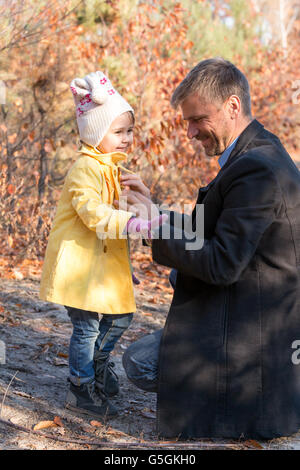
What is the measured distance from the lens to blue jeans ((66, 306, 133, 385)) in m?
2.72

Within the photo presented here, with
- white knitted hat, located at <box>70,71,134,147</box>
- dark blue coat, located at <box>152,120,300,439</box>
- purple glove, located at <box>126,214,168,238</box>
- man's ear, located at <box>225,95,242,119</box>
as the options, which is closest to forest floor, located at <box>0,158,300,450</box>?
dark blue coat, located at <box>152,120,300,439</box>

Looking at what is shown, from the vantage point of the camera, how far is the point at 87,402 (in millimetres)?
2814

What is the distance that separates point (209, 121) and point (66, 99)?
417 cm

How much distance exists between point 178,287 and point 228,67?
3.54 ft

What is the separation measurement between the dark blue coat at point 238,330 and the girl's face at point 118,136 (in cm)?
57

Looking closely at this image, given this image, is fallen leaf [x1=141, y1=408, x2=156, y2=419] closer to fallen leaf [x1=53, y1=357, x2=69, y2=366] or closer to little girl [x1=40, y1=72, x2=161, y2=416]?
little girl [x1=40, y1=72, x2=161, y2=416]

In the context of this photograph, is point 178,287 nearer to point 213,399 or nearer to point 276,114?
point 213,399

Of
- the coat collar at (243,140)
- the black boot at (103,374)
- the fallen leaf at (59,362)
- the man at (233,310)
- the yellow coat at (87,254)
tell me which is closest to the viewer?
the man at (233,310)

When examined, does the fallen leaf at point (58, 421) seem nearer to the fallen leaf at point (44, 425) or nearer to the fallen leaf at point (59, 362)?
the fallen leaf at point (44, 425)

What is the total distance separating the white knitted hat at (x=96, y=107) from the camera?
2715mm

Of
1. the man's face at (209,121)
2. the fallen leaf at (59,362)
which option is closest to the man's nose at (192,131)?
the man's face at (209,121)

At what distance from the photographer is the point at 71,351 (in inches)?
109

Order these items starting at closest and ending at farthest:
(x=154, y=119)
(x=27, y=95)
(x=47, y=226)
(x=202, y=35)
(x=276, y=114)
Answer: (x=47, y=226), (x=27, y=95), (x=154, y=119), (x=276, y=114), (x=202, y=35)
